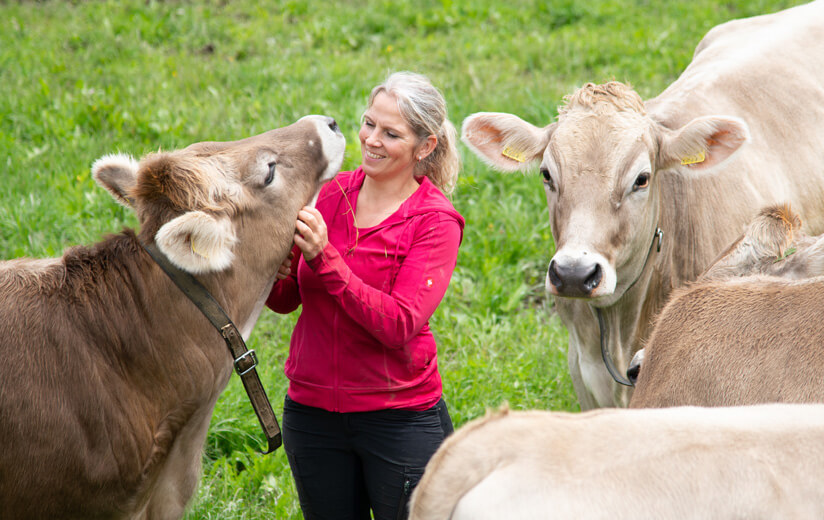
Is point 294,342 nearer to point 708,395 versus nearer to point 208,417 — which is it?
point 208,417

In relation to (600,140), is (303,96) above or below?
below

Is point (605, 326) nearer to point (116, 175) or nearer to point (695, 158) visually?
point (695, 158)

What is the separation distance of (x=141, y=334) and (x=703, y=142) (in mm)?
2741

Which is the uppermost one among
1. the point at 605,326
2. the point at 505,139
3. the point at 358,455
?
the point at 505,139

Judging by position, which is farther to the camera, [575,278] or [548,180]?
[548,180]

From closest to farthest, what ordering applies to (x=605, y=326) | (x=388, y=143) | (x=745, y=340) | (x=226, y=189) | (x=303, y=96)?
(x=745, y=340), (x=226, y=189), (x=388, y=143), (x=605, y=326), (x=303, y=96)

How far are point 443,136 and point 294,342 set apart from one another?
1054 mm

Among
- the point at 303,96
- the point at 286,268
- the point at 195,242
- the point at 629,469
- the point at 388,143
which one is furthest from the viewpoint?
the point at 303,96

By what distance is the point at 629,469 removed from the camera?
1.31 meters

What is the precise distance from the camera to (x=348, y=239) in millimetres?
3057

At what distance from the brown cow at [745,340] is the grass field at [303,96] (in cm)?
239

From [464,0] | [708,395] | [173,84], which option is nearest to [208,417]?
[708,395]

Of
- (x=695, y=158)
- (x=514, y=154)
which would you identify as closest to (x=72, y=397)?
(x=514, y=154)

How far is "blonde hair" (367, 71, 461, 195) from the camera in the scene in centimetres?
307
